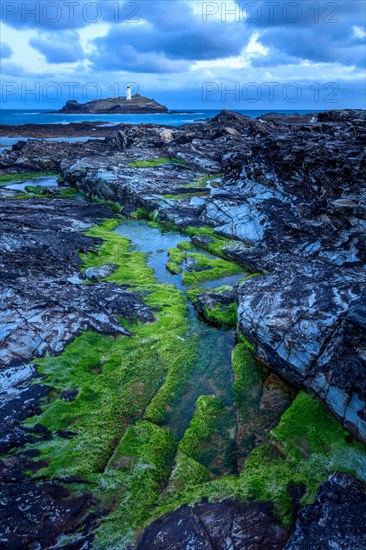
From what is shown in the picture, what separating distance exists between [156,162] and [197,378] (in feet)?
142

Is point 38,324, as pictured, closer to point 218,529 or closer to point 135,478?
point 135,478

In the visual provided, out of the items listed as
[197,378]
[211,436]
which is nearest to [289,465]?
[211,436]

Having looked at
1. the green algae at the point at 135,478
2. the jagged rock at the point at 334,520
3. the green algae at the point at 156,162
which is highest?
the green algae at the point at 156,162

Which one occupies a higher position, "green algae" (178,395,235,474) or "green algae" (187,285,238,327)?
"green algae" (187,285,238,327)

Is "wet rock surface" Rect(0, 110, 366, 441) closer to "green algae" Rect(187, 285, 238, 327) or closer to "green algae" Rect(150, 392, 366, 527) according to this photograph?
"green algae" Rect(150, 392, 366, 527)

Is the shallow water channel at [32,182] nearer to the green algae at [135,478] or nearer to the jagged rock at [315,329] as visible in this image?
the jagged rock at [315,329]

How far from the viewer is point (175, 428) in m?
11.7

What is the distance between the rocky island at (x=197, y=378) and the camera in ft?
28.2

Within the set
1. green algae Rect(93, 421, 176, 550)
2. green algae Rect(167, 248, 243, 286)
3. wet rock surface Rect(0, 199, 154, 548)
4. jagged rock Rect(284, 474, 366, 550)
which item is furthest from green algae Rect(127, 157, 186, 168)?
jagged rock Rect(284, 474, 366, 550)

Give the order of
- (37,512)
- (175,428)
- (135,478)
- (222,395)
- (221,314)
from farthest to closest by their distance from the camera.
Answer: (221,314) → (222,395) → (175,428) → (135,478) → (37,512)

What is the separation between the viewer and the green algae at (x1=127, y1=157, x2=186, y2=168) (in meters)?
49.2

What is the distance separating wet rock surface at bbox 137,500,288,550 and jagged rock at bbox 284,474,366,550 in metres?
0.46

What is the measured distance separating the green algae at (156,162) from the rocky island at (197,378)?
22912mm

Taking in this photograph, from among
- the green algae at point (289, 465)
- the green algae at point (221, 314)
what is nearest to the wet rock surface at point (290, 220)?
the green algae at point (289, 465)
